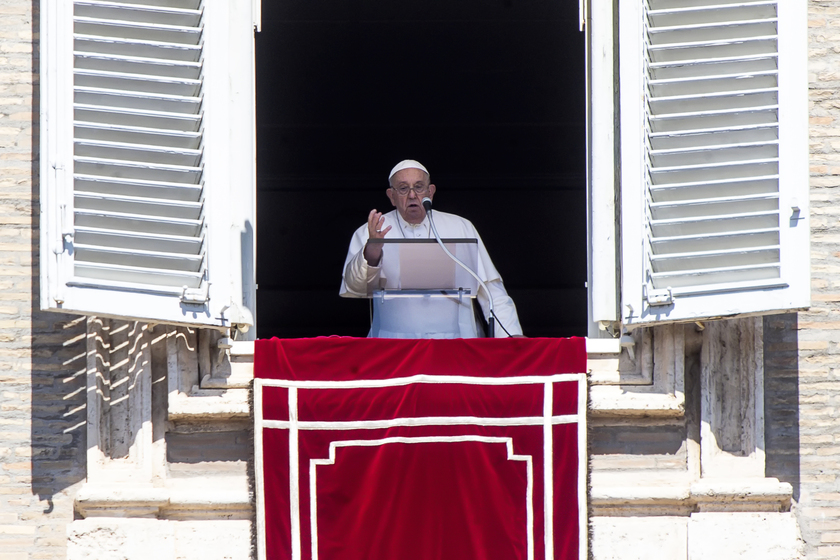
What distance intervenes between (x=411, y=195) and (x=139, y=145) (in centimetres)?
175

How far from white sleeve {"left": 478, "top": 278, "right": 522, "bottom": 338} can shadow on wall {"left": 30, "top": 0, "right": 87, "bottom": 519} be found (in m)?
1.85

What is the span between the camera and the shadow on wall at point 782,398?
5734 millimetres

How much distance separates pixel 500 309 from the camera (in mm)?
6516

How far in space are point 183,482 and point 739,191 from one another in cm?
247

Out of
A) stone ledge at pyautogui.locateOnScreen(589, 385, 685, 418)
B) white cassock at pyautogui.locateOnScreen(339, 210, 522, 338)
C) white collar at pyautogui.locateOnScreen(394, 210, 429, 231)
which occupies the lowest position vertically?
stone ledge at pyautogui.locateOnScreen(589, 385, 685, 418)

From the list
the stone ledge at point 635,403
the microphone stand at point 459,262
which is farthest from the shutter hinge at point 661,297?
the microphone stand at point 459,262

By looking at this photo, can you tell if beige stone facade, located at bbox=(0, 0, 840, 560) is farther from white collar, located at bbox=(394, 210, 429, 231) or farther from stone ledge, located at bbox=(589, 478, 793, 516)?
white collar, located at bbox=(394, 210, 429, 231)

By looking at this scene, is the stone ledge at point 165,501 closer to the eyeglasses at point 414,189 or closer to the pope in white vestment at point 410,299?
the pope in white vestment at point 410,299

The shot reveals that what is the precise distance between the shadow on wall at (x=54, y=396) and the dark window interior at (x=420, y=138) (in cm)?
371

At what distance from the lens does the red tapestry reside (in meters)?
5.48

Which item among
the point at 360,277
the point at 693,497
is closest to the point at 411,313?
the point at 360,277

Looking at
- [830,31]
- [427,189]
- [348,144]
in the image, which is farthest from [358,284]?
[348,144]

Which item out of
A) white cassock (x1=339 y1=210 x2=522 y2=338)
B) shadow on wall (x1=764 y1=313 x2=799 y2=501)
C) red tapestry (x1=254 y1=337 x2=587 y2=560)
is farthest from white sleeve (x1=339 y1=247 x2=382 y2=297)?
shadow on wall (x1=764 y1=313 x2=799 y2=501)

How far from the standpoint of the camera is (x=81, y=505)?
5.52 m
